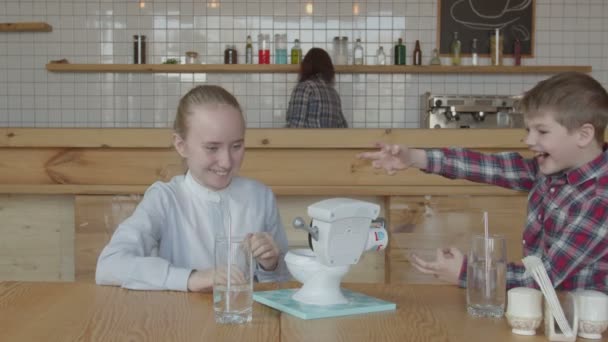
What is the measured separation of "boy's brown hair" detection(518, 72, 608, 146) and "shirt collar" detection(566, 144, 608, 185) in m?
0.09

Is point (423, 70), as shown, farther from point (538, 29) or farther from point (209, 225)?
point (209, 225)

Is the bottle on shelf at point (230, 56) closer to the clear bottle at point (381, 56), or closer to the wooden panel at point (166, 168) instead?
the clear bottle at point (381, 56)

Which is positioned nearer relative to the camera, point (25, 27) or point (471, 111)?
point (471, 111)

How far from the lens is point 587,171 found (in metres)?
1.73

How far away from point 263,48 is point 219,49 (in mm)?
344

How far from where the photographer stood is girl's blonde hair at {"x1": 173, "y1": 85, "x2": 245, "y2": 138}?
191 centimetres

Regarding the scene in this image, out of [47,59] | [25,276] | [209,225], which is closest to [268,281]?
[209,225]

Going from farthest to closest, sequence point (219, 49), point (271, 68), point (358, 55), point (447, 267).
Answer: point (219, 49), point (358, 55), point (271, 68), point (447, 267)

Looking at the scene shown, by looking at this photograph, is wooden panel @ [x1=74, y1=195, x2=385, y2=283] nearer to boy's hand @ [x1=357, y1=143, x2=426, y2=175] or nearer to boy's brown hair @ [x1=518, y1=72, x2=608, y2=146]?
boy's hand @ [x1=357, y1=143, x2=426, y2=175]

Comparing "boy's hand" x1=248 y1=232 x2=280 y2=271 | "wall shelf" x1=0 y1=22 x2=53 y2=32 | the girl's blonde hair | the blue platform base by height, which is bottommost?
the blue platform base

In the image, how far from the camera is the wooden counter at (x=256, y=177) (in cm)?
312

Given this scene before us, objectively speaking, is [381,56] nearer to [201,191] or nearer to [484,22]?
[484,22]

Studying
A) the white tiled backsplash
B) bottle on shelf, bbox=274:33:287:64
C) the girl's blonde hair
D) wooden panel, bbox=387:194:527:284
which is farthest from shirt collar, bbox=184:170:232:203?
the white tiled backsplash

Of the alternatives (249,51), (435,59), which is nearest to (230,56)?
(249,51)
